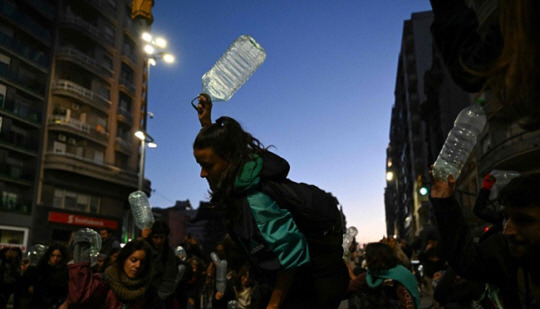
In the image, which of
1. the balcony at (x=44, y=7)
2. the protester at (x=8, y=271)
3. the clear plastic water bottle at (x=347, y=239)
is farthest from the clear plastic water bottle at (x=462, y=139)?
the balcony at (x=44, y=7)

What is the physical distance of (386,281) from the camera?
4.95 metres

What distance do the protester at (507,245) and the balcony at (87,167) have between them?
34.2m

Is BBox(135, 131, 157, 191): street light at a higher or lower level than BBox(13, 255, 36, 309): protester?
higher

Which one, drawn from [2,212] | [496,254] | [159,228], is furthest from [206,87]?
[2,212]

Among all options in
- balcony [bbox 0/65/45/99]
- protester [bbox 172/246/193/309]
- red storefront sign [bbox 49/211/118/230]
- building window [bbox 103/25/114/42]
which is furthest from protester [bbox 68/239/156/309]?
building window [bbox 103/25/114/42]

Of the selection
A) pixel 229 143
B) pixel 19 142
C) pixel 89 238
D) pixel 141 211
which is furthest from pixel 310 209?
pixel 19 142

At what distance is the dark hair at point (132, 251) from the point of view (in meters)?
4.73

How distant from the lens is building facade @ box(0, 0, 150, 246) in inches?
1235

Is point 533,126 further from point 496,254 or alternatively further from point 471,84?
point 496,254

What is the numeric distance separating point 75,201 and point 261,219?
3511 centimetres

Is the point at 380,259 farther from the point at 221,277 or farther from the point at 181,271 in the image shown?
the point at 221,277

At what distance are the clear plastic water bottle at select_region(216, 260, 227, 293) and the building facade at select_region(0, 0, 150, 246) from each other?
81.7 ft

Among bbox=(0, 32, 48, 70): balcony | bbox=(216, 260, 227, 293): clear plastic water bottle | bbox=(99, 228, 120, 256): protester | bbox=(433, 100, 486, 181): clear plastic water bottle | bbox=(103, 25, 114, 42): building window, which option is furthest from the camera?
bbox=(103, 25, 114, 42): building window

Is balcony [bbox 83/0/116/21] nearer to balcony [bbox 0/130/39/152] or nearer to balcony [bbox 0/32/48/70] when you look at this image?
balcony [bbox 0/32/48/70]
